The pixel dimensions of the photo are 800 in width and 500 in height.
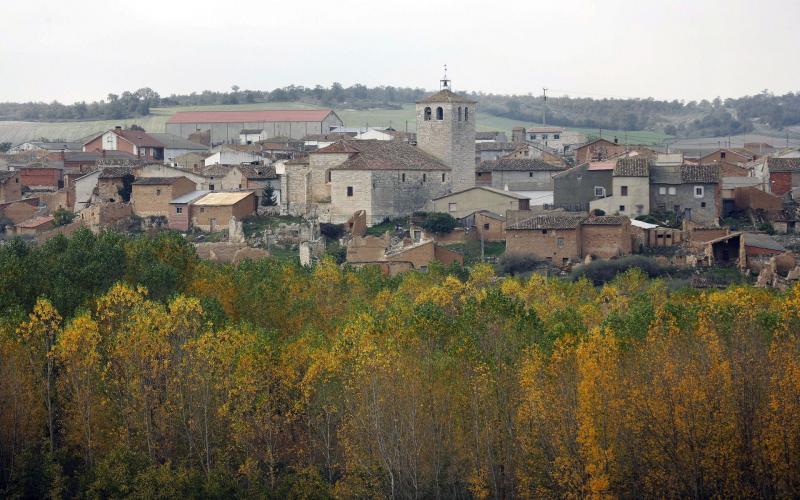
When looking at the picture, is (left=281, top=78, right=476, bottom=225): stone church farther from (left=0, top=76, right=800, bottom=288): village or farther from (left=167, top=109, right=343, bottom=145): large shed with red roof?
(left=167, top=109, right=343, bottom=145): large shed with red roof

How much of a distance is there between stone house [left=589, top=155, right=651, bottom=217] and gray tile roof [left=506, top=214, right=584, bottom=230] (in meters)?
3.87

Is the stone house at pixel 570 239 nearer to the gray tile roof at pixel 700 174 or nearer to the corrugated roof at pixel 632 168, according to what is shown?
the corrugated roof at pixel 632 168

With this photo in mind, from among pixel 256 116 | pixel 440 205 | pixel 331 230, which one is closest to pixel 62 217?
pixel 331 230

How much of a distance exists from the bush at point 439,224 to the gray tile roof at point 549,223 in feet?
10.6

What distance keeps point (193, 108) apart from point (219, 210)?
59.5 m

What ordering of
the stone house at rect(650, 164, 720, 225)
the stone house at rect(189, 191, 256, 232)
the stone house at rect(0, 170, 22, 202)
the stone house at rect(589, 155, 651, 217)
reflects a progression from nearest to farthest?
the stone house at rect(650, 164, 720, 225) < the stone house at rect(589, 155, 651, 217) < the stone house at rect(189, 191, 256, 232) < the stone house at rect(0, 170, 22, 202)

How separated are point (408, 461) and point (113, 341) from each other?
21.7 feet

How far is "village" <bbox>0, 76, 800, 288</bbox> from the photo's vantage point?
149 feet

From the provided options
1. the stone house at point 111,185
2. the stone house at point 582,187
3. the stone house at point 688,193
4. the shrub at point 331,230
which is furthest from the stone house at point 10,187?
the stone house at point 688,193

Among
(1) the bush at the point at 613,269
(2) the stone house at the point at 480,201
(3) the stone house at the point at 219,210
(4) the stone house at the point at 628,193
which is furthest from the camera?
(3) the stone house at the point at 219,210

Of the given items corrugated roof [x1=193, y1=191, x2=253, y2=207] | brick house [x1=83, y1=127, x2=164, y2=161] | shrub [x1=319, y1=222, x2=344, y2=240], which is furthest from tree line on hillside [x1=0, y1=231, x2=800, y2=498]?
brick house [x1=83, y1=127, x2=164, y2=161]

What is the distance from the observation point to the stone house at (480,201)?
5075 cm

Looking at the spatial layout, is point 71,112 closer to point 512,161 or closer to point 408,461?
point 512,161

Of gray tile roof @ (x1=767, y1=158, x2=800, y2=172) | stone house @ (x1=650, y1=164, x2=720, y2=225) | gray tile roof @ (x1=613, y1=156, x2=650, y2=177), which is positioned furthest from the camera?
gray tile roof @ (x1=767, y1=158, x2=800, y2=172)
